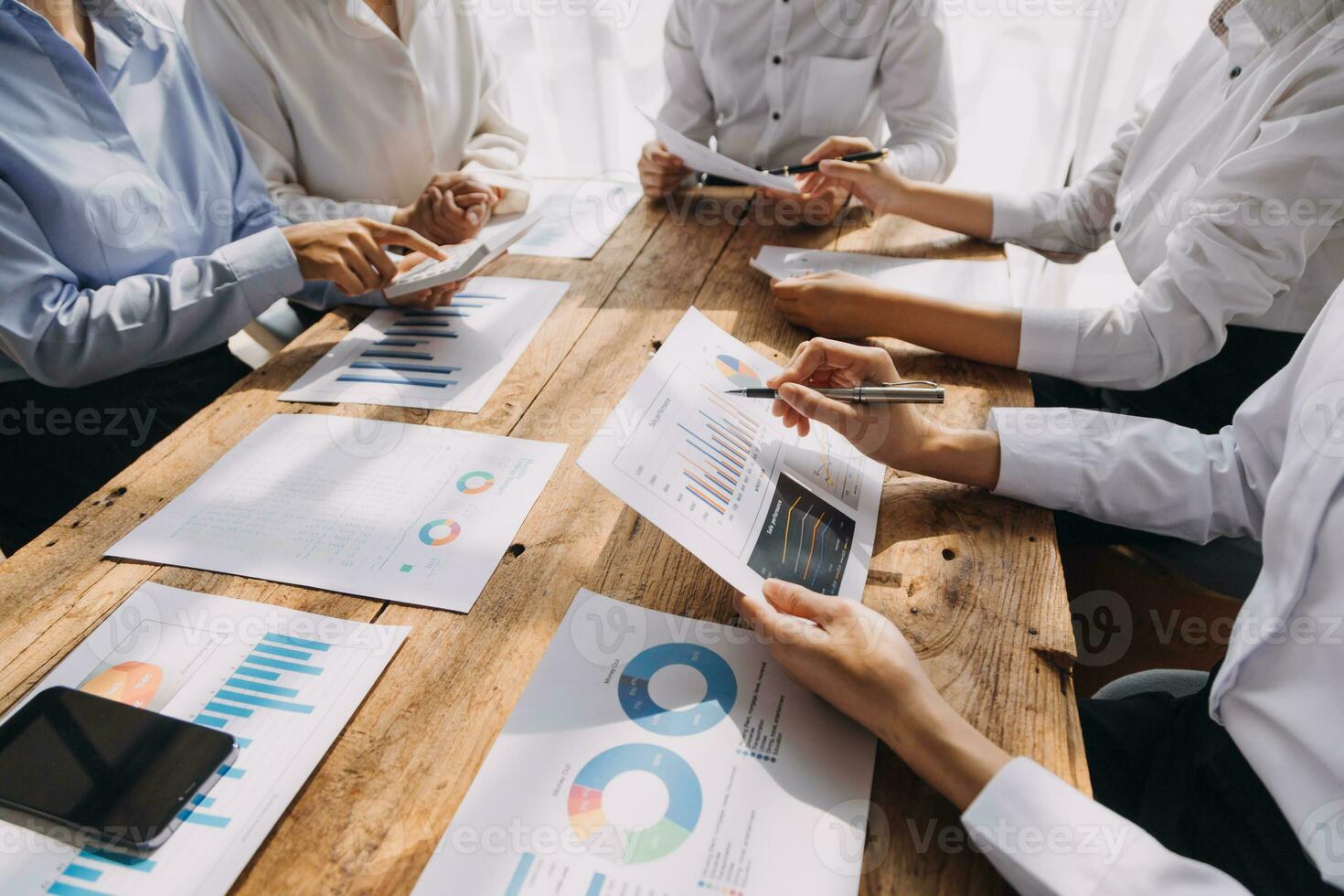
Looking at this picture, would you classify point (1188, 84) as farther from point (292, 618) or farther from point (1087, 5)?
point (292, 618)

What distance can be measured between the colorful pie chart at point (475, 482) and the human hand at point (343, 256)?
46 centimetres

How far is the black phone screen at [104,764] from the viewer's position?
0.50 m

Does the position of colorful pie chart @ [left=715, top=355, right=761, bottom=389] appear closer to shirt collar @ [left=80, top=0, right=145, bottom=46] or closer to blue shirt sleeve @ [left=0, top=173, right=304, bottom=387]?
blue shirt sleeve @ [left=0, top=173, right=304, bottom=387]

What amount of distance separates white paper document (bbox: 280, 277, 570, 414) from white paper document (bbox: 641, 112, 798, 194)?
32cm

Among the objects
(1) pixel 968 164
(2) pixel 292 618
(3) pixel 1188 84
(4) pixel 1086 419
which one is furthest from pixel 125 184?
(1) pixel 968 164

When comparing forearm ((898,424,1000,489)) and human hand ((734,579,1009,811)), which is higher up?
human hand ((734,579,1009,811))

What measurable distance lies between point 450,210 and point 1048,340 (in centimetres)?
103

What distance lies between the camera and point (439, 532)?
73cm

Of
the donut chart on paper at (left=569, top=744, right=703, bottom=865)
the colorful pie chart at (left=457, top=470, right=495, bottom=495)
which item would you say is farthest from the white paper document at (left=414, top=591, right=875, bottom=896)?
the colorful pie chart at (left=457, top=470, right=495, bottom=495)

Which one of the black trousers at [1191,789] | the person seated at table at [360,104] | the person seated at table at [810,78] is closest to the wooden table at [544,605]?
the black trousers at [1191,789]

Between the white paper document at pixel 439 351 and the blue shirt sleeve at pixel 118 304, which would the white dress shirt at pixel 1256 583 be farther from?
the blue shirt sleeve at pixel 118 304

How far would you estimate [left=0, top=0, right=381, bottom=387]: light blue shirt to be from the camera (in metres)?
0.95

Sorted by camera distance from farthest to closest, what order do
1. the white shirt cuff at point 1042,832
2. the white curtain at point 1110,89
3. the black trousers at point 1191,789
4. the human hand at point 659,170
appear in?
1. the white curtain at point 1110,89
2. the human hand at point 659,170
3. the black trousers at point 1191,789
4. the white shirt cuff at point 1042,832

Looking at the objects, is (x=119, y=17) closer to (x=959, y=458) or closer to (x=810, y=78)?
(x=810, y=78)
